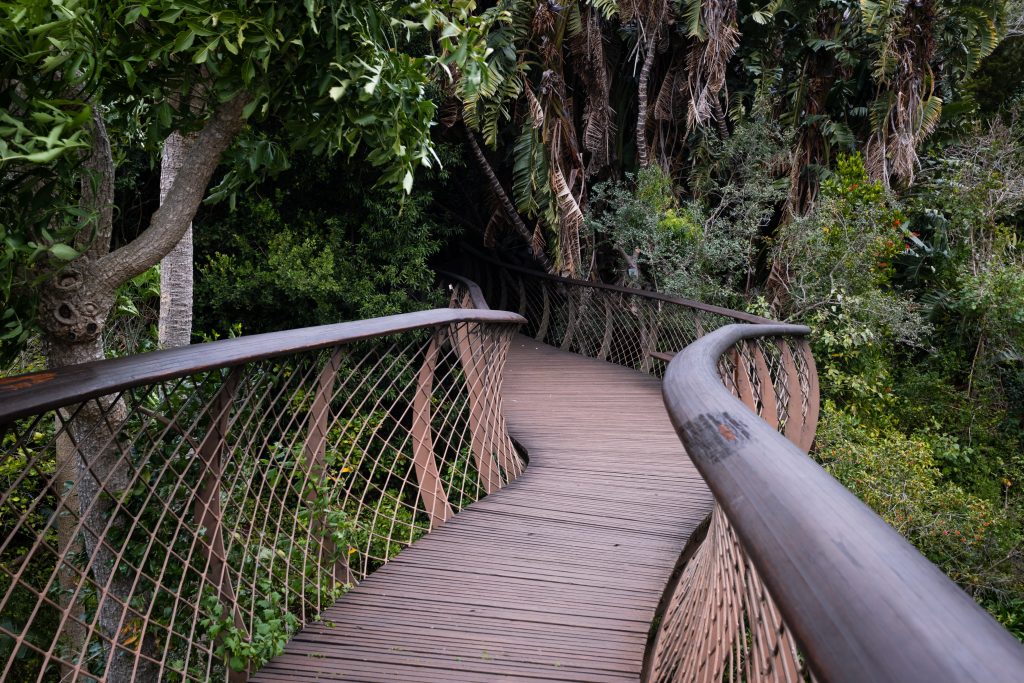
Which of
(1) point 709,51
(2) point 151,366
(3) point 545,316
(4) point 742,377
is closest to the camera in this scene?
(2) point 151,366

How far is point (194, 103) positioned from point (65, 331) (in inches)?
44.5

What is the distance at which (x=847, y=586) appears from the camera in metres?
0.61

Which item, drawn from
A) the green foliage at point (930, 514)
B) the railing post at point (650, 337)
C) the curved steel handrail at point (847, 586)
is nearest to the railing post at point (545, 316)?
the railing post at point (650, 337)

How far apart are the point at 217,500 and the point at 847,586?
1.94m

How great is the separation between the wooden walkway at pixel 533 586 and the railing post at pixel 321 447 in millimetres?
183

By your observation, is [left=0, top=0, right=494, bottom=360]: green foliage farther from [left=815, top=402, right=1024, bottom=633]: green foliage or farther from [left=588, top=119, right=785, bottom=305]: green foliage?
[left=588, top=119, right=785, bottom=305]: green foliage

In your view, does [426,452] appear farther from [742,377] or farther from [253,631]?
[742,377]

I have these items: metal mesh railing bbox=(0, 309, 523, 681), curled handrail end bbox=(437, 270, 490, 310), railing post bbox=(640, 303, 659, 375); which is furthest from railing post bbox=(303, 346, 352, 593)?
railing post bbox=(640, 303, 659, 375)

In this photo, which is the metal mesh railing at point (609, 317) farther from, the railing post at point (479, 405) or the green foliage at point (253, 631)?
the green foliage at point (253, 631)

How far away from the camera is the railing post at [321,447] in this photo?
257cm

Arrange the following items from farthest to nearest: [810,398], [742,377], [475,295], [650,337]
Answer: [650,337]
[475,295]
[810,398]
[742,377]

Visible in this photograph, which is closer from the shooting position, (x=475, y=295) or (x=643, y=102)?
(x=475, y=295)

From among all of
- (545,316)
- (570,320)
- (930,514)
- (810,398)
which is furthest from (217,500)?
(545,316)

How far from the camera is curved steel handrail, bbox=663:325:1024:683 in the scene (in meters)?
0.51
